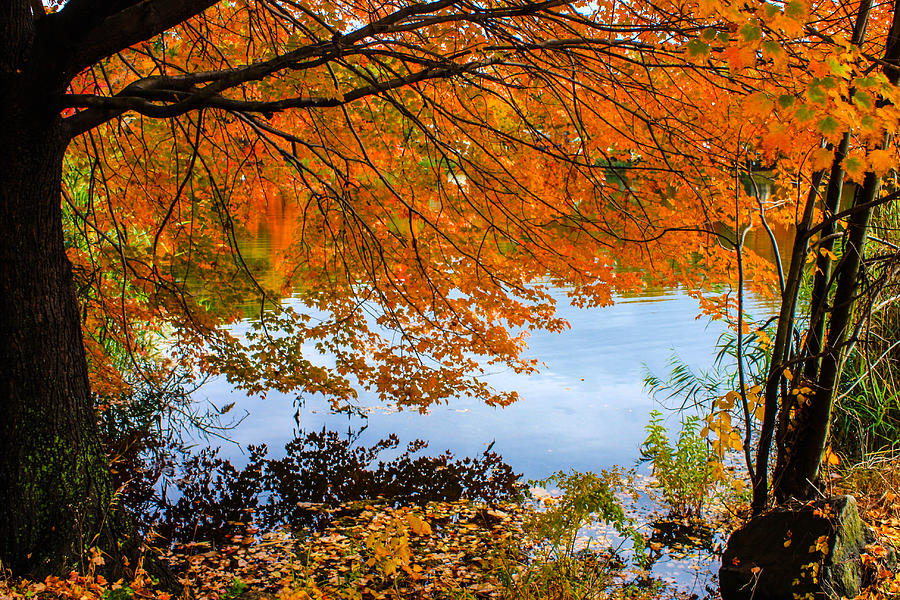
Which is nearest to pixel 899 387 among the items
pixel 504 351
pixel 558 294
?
pixel 504 351

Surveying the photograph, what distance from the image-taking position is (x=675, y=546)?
5.33m

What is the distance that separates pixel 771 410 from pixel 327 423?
650cm

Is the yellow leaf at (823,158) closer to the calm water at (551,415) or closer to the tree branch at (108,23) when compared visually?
the tree branch at (108,23)

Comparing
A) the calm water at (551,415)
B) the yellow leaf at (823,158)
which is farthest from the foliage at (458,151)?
the calm water at (551,415)

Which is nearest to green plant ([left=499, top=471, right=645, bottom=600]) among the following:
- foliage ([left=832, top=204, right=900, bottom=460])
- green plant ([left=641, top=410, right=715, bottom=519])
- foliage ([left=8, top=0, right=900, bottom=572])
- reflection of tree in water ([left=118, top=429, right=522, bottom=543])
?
green plant ([left=641, top=410, right=715, bottom=519])

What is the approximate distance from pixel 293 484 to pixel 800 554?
505 centimetres

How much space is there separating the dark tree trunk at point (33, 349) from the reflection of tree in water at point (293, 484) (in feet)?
8.12

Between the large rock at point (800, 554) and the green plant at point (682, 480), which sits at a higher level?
the green plant at point (682, 480)

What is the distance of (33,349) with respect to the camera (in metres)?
3.41

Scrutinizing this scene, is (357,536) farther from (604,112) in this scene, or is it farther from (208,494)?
(604,112)

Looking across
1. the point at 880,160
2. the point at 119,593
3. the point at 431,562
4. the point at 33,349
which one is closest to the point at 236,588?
the point at 119,593

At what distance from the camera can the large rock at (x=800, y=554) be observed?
3.64 m

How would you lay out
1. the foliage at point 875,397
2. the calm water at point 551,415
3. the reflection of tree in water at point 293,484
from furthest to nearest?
1. the calm water at point 551,415
2. the reflection of tree in water at point 293,484
3. the foliage at point 875,397

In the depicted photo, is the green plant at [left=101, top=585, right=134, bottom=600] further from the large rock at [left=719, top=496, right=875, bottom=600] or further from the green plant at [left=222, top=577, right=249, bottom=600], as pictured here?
the large rock at [left=719, top=496, right=875, bottom=600]
